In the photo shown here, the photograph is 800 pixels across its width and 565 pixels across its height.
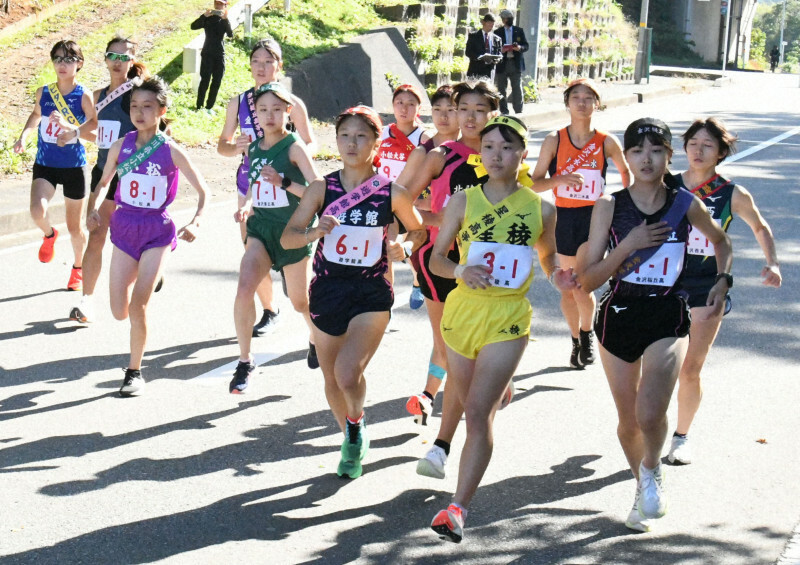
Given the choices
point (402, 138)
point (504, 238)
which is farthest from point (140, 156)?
point (504, 238)

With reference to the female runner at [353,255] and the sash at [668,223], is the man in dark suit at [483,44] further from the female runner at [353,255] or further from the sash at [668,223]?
the sash at [668,223]

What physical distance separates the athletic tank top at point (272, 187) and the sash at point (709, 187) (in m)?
2.38

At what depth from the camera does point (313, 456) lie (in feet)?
19.9

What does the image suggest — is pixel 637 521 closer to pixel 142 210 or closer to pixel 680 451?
pixel 680 451

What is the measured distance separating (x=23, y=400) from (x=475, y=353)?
314 centimetres

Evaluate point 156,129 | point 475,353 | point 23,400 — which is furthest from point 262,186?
point 475,353

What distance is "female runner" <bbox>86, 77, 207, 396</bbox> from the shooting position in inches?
273

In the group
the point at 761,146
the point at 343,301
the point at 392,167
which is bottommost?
the point at 761,146

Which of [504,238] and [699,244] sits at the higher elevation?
[504,238]

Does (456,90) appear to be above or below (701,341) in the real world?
above

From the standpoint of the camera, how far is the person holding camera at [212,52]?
58.3 ft

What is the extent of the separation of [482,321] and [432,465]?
93 cm

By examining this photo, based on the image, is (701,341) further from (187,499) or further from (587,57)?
(587,57)

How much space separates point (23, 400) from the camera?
268 inches
